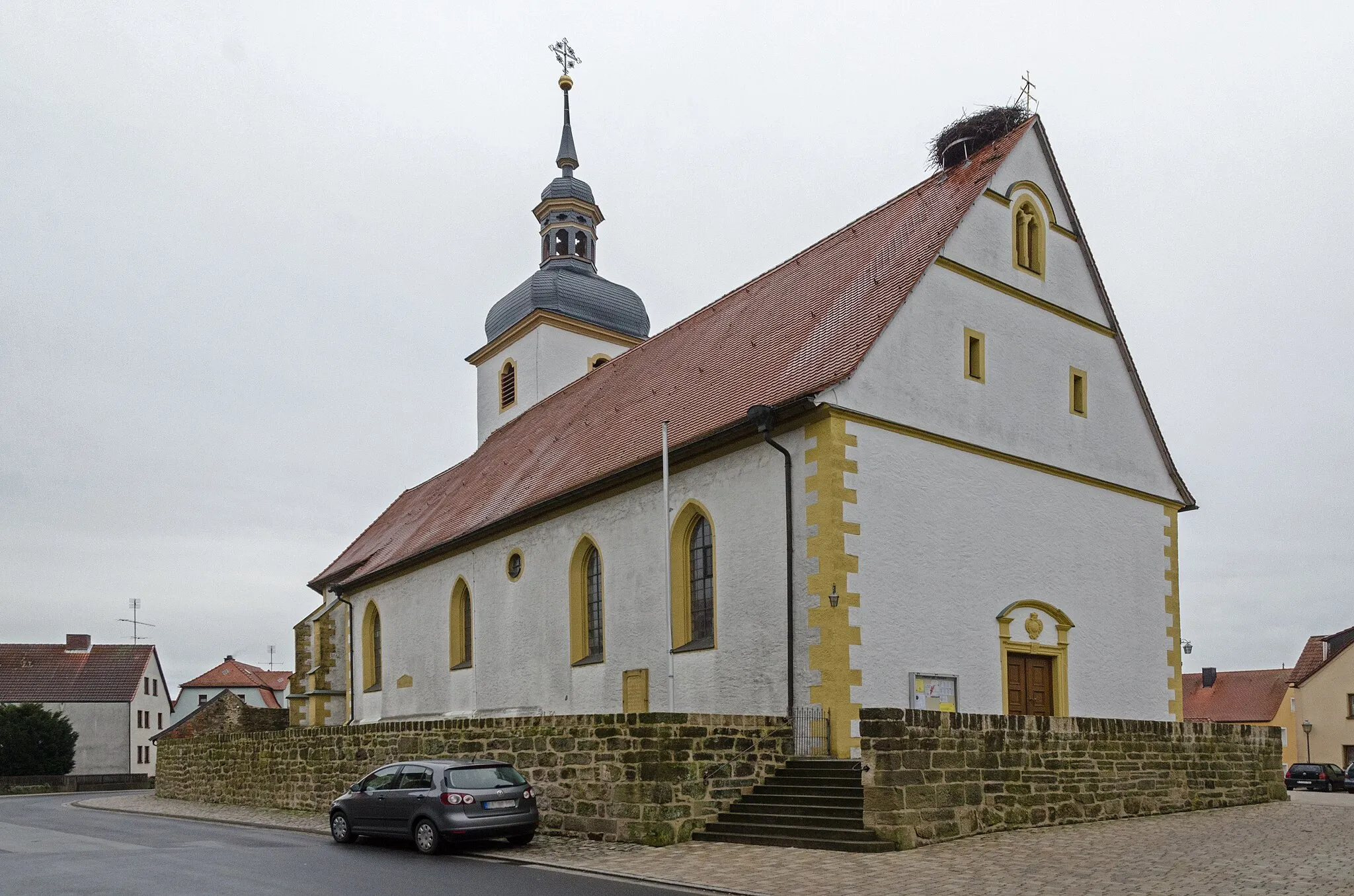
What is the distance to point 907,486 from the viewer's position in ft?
60.1

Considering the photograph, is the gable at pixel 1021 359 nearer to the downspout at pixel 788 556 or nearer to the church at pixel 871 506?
the church at pixel 871 506

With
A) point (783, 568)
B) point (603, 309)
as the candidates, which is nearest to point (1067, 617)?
point (783, 568)

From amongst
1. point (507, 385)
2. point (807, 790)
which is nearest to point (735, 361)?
point (807, 790)

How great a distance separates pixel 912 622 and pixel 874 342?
13.1 feet

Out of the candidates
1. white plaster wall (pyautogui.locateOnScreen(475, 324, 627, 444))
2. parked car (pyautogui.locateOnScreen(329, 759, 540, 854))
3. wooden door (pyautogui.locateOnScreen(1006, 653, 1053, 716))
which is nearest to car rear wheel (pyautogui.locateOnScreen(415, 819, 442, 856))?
parked car (pyautogui.locateOnScreen(329, 759, 540, 854))

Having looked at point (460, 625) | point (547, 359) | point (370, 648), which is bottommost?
point (370, 648)

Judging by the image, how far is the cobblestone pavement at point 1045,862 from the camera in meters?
10.9

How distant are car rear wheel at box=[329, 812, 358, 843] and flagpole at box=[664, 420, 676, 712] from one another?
4807 mm

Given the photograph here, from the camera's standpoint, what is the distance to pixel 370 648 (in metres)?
31.9

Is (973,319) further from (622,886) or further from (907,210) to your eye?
(622,886)

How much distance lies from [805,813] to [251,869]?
20.1ft

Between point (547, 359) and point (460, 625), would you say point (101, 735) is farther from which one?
point (460, 625)

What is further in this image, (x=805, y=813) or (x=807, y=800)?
(x=807, y=800)

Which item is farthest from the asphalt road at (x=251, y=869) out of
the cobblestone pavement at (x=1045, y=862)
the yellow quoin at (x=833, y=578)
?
the yellow quoin at (x=833, y=578)
